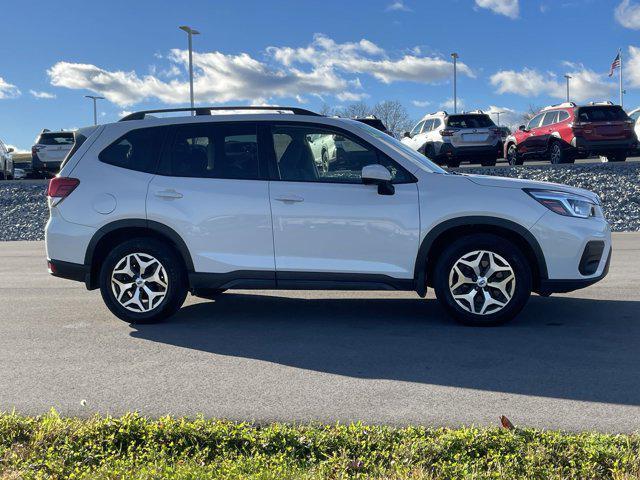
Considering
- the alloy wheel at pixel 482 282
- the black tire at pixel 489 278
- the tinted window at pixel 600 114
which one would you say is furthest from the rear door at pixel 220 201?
the tinted window at pixel 600 114

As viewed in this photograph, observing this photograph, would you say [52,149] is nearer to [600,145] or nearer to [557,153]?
[557,153]

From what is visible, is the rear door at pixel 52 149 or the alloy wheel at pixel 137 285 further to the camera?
the rear door at pixel 52 149

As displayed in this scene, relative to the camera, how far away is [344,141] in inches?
257

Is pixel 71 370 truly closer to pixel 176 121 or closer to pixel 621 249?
pixel 176 121

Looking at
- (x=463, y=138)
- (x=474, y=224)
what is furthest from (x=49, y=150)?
(x=474, y=224)

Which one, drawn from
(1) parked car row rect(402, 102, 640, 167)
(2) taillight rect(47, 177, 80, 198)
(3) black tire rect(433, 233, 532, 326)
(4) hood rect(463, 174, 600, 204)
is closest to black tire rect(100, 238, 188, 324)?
(2) taillight rect(47, 177, 80, 198)

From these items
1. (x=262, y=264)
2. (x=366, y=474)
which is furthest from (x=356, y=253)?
(x=366, y=474)

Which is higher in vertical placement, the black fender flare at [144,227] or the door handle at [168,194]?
the door handle at [168,194]

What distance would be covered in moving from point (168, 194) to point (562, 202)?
10.9 feet

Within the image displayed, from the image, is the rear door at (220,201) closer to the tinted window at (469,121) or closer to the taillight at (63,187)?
the taillight at (63,187)

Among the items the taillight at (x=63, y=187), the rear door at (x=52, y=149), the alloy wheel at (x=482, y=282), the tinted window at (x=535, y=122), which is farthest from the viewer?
the rear door at (x=52, y=149)

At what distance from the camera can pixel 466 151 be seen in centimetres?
2275

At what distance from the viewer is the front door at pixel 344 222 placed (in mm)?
6184

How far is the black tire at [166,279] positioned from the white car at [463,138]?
17.0m
